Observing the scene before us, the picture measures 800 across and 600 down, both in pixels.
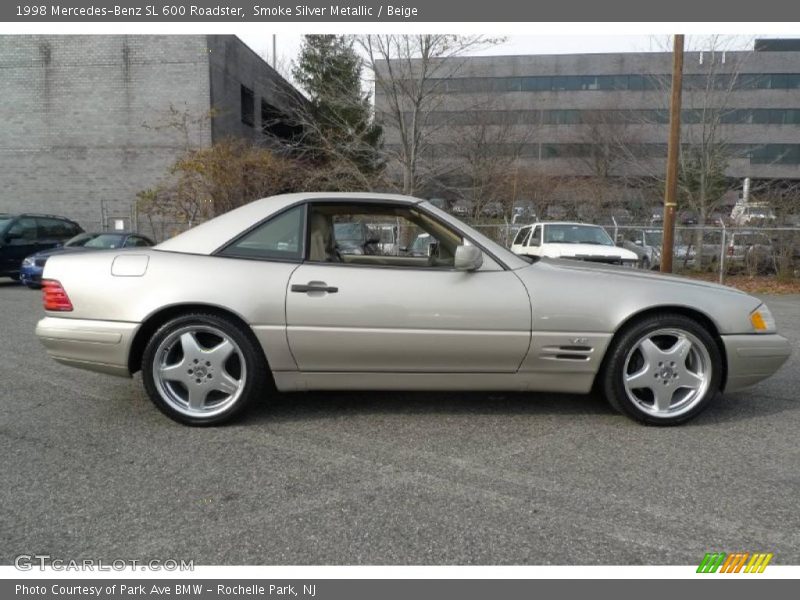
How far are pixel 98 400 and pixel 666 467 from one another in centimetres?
377

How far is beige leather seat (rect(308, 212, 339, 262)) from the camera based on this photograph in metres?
3.64

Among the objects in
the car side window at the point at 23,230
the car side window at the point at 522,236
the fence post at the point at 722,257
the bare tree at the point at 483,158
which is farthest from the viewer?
the bare tree at the point at 483,158

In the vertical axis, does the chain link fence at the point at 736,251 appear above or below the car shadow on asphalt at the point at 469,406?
above

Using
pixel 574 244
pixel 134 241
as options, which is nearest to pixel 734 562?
pixel 574 244

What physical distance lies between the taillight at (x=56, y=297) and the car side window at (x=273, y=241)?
39.7 inches

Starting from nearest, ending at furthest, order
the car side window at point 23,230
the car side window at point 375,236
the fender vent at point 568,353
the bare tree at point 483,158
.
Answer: the fender vent at point 568,353 → the car side window at point 375,236 → the car side window at point 23,230 → the bare tree at point 483,158

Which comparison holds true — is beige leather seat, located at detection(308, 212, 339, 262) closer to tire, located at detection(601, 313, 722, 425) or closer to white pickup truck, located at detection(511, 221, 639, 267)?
tire, located at detection(601, 313, 722, 425)

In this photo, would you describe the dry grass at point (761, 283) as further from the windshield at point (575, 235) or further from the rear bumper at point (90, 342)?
the rear bumper at point (90, 342)

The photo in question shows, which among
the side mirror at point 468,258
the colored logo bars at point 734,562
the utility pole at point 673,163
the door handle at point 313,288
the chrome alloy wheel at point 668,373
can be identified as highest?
the utility pole at point 673,163

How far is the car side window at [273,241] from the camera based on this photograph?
357cm

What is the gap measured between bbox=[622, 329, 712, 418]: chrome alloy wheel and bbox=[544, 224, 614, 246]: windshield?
8.37 metres

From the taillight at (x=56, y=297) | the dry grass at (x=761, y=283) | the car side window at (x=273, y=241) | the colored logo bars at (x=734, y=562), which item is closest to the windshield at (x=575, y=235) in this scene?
the dry grass at (x=761, y=283)

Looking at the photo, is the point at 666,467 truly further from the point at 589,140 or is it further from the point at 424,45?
the point at 589,140

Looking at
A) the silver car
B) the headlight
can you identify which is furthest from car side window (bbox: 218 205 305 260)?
the headlight
